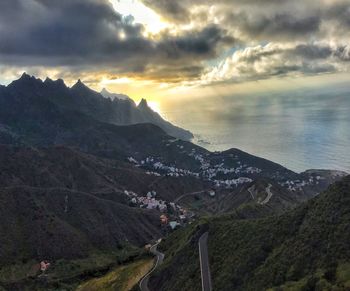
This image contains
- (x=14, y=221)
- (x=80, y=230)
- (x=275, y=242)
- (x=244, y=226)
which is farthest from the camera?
(x=80, y=230)

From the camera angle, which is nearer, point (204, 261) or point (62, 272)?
point (204, 261)

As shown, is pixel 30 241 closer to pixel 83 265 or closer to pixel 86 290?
pixel 83 265

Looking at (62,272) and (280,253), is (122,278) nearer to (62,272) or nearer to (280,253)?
(62,272)

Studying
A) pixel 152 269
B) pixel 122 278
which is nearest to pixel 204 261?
pixel 152 269

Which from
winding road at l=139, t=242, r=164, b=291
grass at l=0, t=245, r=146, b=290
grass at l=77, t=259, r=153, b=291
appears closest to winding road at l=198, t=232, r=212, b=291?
winding road at l=139, t=242, r=164, b=291

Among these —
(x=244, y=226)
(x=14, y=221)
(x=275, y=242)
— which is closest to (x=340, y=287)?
(x=275, y=242)
